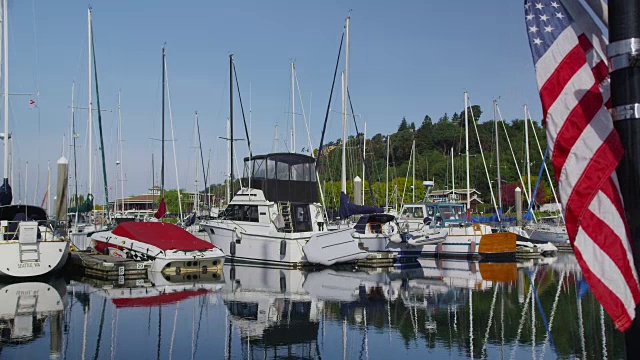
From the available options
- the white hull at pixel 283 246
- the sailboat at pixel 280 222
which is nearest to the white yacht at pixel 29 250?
the white hull at pixel 283 246

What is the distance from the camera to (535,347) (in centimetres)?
1303

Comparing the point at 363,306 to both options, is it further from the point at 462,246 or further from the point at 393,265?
the point at 462,246

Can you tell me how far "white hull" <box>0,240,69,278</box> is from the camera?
22438 mm

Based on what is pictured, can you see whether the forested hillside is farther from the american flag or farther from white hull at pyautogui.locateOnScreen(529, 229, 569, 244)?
the american flag

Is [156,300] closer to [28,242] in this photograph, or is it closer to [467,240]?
[28,242]

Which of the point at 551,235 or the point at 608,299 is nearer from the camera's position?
the point at 608,299

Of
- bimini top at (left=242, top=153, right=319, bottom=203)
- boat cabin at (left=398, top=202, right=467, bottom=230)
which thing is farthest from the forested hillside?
bimini top at (left=242, top=153, right=319, bottom=203)

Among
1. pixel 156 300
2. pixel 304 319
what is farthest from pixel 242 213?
pixel 304 319

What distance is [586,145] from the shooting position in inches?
139

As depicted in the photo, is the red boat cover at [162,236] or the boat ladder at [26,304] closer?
the boat ladder at [26,304]

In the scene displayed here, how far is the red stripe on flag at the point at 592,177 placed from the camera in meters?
3.46

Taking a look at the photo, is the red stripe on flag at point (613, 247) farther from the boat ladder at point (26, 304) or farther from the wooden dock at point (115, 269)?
the wooden dock at point (115, 269)

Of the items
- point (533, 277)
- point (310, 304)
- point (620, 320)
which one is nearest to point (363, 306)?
point (310, 304)

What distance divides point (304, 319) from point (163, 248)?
461 inches
